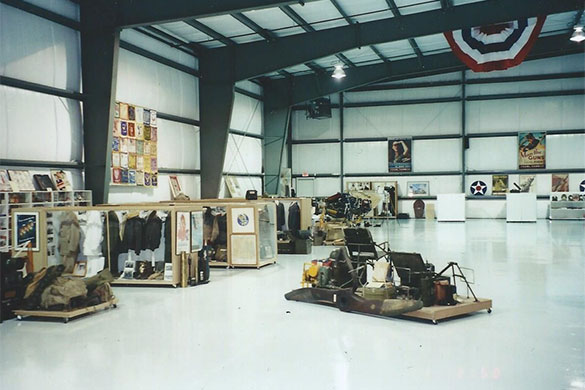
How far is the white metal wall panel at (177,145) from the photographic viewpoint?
15852 mm

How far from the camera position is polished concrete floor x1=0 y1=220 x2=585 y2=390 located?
437cm

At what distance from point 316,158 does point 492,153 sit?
28.6ft

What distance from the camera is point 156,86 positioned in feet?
50.7

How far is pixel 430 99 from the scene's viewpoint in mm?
25141

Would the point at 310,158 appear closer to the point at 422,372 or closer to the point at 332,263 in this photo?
the point at 332,263

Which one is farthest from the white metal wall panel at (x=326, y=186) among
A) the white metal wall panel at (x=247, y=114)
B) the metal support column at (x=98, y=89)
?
the metal support column at (x=98, y=89)

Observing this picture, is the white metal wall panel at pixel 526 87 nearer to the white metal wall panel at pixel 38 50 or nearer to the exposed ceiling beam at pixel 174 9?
the exposed ceiling beam at pixel 174 9

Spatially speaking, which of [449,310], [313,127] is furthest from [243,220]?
[313,127]

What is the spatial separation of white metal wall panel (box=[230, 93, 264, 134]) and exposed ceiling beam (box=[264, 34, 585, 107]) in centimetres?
89

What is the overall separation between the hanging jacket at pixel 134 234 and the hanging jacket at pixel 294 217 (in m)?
5.42

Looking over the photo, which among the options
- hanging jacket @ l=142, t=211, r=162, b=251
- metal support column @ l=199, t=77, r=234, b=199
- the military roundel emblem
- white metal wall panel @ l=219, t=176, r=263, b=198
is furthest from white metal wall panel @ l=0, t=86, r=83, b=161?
the military roundel emblem

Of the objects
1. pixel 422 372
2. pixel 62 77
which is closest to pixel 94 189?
pixel 62 77

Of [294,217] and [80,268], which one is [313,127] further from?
[80,268]

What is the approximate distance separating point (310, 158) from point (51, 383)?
23161 mm
